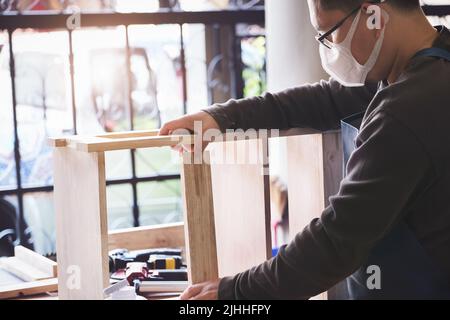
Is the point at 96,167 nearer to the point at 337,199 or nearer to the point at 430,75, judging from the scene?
the point at 337,199

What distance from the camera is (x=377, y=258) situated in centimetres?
131

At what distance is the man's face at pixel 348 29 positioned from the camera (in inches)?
51.1

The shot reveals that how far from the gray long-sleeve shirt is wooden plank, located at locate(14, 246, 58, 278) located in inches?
28.4

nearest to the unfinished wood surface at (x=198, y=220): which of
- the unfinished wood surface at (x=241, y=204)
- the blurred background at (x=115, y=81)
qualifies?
the unfinished wood surface at (x=241, y=204)

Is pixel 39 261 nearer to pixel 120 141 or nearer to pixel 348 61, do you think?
pixel 120 141

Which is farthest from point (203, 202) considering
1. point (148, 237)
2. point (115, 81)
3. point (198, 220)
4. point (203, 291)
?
point (115, 81)

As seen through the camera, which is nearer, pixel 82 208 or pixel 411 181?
pixel 411 181

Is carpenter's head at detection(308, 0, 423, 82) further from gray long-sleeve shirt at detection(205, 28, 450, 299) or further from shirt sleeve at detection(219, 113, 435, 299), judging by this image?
shirt sleeve at detection(219, 113, 435, 299)

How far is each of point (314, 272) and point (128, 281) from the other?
564mm

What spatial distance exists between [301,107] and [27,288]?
78 centimetres

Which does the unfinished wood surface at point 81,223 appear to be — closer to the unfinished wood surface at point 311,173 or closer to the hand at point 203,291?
the hand at point 203,291

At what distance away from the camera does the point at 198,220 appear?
1.36 meters

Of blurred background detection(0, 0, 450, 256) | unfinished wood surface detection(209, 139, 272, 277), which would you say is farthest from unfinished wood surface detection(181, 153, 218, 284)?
blurred background detection(0, 0, 450, 256)
